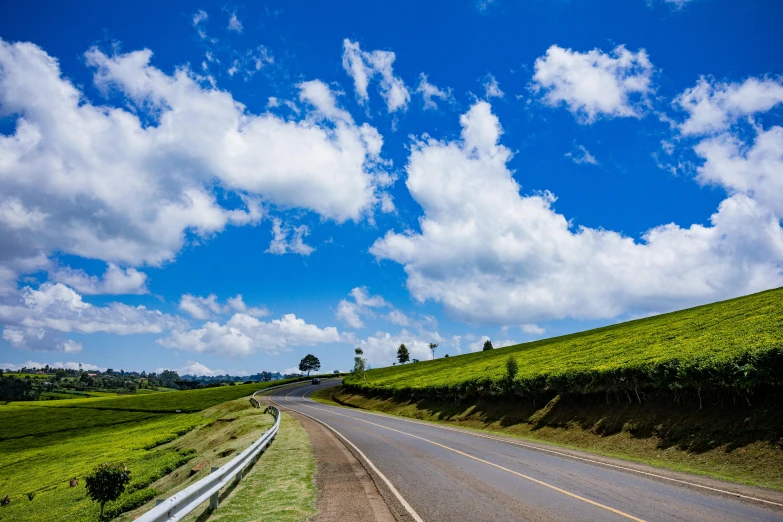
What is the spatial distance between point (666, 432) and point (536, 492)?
13.1m

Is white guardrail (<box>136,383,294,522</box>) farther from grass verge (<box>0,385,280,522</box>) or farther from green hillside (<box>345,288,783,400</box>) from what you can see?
green hillside (<box>345,288,783,400</box>)

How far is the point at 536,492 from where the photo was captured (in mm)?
10539

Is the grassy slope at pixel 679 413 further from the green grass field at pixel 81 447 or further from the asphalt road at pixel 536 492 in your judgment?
the green grass field at pixel 81 447

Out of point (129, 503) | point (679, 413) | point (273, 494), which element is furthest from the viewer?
point (679, 413)

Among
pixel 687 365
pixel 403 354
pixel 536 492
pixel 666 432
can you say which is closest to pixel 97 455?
pixel 536 492

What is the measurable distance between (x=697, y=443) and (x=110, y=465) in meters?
23.6

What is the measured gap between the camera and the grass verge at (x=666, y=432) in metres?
15.0

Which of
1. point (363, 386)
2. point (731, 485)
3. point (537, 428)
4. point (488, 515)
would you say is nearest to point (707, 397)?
point (731, 485)

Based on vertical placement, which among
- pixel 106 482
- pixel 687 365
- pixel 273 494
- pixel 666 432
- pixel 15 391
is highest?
pixel 687 365

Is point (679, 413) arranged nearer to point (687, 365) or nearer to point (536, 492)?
point (687, 365)

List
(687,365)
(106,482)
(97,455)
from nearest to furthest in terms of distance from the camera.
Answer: (106,482) < (687,365) < (97,455)

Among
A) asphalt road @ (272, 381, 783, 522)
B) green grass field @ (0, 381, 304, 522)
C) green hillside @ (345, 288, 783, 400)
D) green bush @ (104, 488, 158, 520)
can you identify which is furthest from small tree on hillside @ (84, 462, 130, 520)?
green hillside @ (345, 288, 783, 400)

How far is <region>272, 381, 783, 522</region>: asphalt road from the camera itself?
884 centimetres

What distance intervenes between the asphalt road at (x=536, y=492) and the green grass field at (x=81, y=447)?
12.9 m
